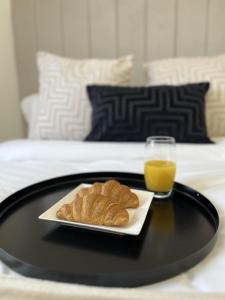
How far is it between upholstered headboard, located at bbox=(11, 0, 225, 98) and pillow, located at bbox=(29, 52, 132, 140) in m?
0.39

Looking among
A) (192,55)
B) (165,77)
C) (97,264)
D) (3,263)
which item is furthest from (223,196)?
(192,55)

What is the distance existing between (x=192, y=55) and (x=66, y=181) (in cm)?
141

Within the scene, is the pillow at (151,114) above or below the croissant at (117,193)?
above

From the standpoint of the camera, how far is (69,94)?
1.71m

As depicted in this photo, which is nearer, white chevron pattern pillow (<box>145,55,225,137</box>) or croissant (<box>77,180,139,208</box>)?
croissant (<box>77,180,139,208</box>)

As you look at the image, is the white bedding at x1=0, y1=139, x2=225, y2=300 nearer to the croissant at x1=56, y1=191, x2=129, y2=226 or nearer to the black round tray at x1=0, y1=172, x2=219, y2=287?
the black round tray at x1=0, y1=172, x2=219, y2=287

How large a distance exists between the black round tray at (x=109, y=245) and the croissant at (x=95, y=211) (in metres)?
0.03

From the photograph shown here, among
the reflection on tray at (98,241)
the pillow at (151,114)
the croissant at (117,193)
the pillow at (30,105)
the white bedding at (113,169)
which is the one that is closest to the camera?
the white bedding at (113,169)

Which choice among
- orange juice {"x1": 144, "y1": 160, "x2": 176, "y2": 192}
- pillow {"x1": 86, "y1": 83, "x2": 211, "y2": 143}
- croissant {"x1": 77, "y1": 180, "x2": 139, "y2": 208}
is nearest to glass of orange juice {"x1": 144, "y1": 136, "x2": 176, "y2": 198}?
orange juice {"x1": 144, "y1": 160, "x2": 176, "y2": 192}

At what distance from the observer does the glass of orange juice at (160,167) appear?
0.94 meters

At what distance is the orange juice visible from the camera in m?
0.94

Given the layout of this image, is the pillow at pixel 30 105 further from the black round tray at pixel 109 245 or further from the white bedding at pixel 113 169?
the black round tray at pixel 109 245

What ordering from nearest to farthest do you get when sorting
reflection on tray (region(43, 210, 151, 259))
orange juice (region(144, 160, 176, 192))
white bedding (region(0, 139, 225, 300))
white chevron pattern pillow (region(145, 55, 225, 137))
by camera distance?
white bedding (region(0, 139, 225, 300))
reflection on tray (region(43, 210, 151, 259))
orange juice (region(144, 160, 176, 192))
white chevron pattern pillow (region(145, 55, 225, 137))

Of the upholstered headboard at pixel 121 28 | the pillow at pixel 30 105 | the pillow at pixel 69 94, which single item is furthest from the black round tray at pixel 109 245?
the upholstered headboard at pixel 121 28
